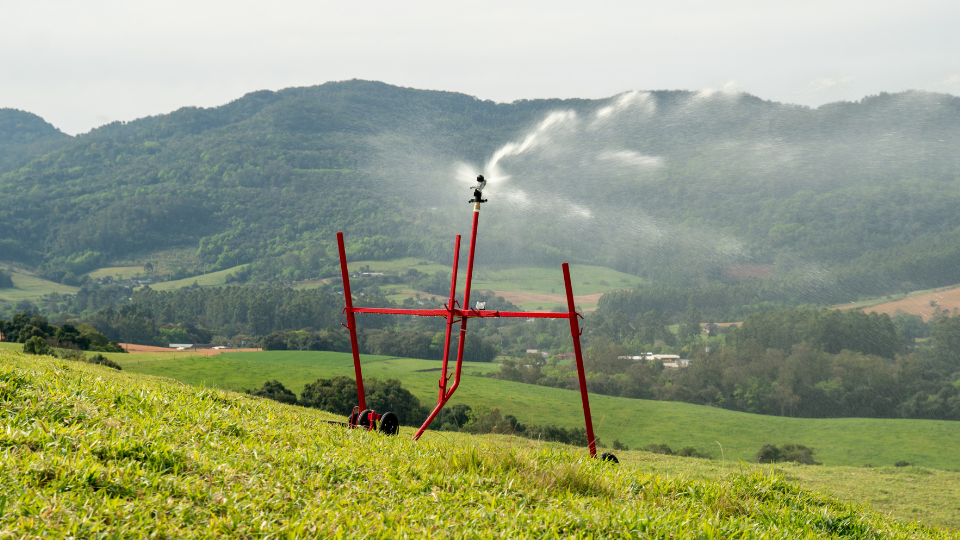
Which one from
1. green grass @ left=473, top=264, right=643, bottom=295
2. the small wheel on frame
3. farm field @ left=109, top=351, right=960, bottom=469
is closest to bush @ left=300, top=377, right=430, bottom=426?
farm field @ left=109, top=351, right=960, bottom=469

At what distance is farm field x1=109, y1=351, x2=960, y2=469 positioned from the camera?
61906mm

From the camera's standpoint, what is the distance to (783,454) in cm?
4278

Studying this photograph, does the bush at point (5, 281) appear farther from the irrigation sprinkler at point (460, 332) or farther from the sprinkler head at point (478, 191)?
the sprinkler head at point (478, 191)

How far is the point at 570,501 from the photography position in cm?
512

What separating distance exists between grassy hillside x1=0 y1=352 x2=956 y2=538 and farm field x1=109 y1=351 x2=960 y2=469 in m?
49.3

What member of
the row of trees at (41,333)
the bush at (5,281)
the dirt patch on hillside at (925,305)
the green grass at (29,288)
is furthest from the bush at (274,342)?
the dirt patch on hillside at (925,305)

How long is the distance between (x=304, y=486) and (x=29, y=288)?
21642 cm

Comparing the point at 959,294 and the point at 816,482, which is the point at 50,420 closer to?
the point at 816,482

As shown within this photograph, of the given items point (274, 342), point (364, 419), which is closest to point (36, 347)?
point (364, 419)

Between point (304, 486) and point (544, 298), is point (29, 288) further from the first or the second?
point (304, 486)

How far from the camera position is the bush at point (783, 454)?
35.8 m

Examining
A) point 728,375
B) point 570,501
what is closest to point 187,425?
point 570,501

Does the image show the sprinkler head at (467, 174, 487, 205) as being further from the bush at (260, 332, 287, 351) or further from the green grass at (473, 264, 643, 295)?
the green grass at (473, 264, 643, 295)

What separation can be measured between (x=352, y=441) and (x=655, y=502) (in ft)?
10.1
